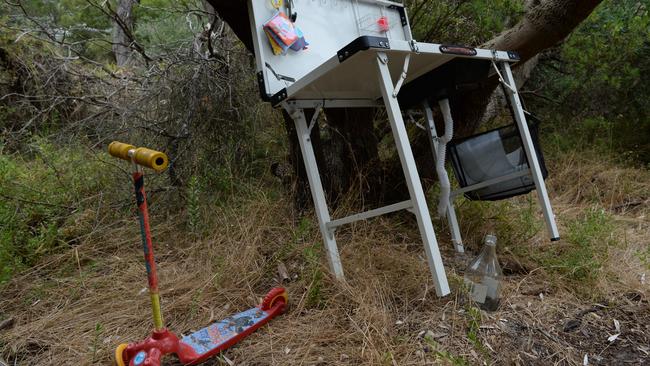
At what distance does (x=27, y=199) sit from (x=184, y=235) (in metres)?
Result: 1.04

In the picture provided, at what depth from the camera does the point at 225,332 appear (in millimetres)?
1614

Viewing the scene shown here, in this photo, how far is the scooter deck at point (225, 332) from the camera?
1522 mm

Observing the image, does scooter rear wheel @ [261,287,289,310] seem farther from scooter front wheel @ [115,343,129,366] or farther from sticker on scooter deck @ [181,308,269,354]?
scooter front wheel @ [115,343,129,366]

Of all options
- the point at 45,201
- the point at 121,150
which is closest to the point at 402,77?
the point at 121,150

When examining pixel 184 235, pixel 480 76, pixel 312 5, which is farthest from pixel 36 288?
pixel 480 76

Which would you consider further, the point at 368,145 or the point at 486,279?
the point at 368,145

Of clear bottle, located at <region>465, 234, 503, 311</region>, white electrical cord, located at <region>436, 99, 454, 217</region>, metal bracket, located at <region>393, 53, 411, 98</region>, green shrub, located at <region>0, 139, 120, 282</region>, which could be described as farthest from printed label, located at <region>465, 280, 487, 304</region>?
green shrub, located at <region>0, 139, 120, 282</region>

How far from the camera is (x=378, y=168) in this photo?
268 centimetres

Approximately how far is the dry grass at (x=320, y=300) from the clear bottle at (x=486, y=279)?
0.06m

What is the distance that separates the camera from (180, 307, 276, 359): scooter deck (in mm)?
1522

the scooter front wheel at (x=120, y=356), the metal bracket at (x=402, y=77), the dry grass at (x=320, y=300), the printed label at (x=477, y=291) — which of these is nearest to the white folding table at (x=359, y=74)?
the metal bracket at (x=402, y=77)

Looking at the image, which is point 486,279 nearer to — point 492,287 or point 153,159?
point 492,287

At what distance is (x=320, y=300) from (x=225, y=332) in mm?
415

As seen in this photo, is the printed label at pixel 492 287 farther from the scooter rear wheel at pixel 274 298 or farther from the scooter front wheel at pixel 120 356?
the scooter front wheel at pixel 120 356
